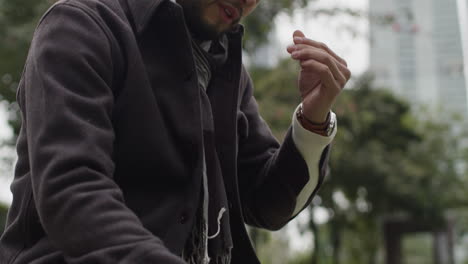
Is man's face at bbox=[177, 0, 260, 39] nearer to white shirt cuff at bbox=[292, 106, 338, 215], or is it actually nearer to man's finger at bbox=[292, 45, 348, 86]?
man's finger at bbox=[292, 45, 348, 86]

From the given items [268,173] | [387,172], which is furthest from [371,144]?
[268,173]

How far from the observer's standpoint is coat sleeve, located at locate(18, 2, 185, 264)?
1.30 meters

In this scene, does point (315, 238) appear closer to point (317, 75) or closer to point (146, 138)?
point (317, 75)

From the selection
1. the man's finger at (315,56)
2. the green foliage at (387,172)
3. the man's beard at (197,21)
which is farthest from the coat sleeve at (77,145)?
the green foliage at (387,172)

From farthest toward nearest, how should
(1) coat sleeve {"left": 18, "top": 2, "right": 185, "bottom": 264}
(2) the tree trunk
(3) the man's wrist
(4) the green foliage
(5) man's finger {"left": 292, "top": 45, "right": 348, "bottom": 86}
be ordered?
(2) the tree trunk
(4) the green foliage
(3) the man's wrist
(5) man's finger {"left": 292, "top": 45, "right": 348, "bottom": 86}
(1) coat sleeve {"left": 18, "top": 2, "right": 185, "bottom": 264}

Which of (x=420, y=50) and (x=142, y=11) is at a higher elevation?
Result: (x=142, y=11)

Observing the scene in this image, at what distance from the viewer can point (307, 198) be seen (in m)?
2.02

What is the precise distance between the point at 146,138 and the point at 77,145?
215 mm

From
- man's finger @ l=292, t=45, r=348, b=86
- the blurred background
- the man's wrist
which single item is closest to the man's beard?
man's finger @ l=292, t=45, r=348, b=86

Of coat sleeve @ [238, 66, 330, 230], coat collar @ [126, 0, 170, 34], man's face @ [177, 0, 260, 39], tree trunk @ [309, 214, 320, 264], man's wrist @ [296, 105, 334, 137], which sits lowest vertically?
tree trunk @ [309, 214, 320, 264]

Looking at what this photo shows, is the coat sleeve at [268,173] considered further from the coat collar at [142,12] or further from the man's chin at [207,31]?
the coat collar at [142,12]

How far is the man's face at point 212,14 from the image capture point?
171 centimetres

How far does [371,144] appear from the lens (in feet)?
71.4

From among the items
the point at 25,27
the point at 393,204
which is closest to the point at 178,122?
the point at 25,27
